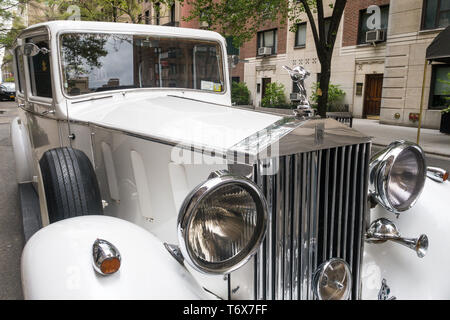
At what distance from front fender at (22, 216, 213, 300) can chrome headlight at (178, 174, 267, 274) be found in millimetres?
173

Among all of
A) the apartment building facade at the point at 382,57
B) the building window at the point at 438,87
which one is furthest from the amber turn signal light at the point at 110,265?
the building window at the point at 438,87

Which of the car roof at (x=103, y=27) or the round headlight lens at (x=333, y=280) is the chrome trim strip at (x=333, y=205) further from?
the car roof at (x=103, y=27)

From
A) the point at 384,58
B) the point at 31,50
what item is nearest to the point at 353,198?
the point at 31,50

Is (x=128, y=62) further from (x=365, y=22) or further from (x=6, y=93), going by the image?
(x=6, y=93)

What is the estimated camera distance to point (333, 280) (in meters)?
1.69

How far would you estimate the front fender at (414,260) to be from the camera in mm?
1899

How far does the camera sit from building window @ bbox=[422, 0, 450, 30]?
1163cm

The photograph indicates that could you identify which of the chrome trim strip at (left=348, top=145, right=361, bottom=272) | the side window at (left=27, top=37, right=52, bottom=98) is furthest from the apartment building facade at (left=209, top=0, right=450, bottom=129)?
the chrome trim strip at (left=348, top=145, right=361, bottom=272)

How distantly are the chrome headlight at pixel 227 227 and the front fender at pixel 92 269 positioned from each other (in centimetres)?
17

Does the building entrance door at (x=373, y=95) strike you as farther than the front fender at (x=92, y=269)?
Yes

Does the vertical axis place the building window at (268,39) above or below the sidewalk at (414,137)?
above

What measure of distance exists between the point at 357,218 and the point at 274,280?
54cm

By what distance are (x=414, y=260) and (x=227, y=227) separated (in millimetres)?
1181

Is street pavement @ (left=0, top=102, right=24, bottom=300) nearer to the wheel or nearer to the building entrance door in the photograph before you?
the wheel
